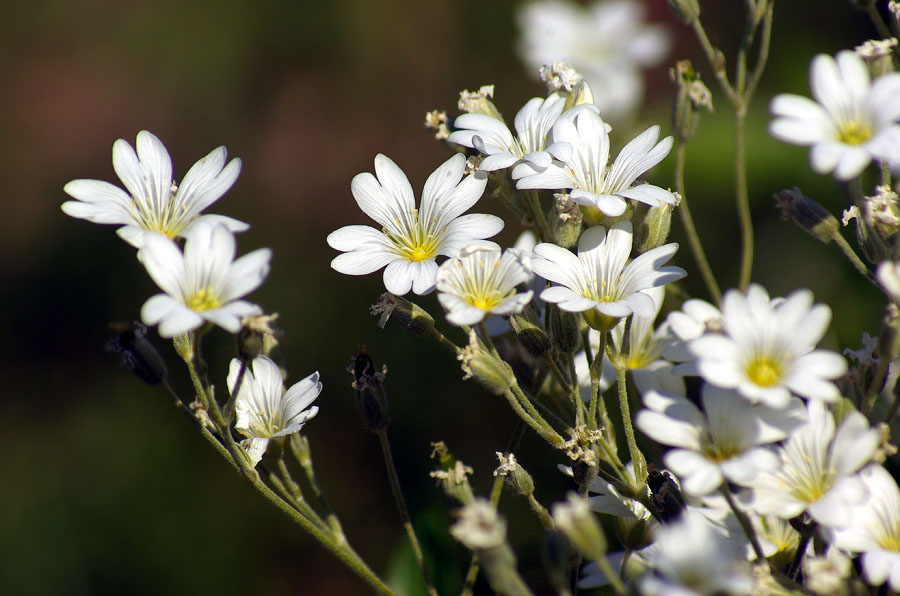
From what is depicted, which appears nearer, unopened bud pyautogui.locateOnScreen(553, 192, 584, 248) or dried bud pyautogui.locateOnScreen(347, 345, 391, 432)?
unopened bud pyautogui.locateOnScreen(553, 192, 584, 248)

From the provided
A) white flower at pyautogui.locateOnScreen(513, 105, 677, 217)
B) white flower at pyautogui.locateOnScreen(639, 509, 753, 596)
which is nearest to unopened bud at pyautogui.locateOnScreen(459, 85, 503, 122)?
white flower at pyautogui.locateOnScreen(513, 105, 677, 217)

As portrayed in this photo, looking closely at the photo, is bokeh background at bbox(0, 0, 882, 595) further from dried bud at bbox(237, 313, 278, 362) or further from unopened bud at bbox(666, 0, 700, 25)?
unopened bud at bbox(666, 0, 700, 25)

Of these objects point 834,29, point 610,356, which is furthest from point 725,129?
point 610,356

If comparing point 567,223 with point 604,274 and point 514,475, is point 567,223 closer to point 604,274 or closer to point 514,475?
point 604,274

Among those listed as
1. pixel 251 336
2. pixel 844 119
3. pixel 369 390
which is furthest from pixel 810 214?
pixel 251 336

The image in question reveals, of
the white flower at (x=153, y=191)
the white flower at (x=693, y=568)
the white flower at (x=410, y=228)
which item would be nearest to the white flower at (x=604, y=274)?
the white flower at (x=410, y=228)
